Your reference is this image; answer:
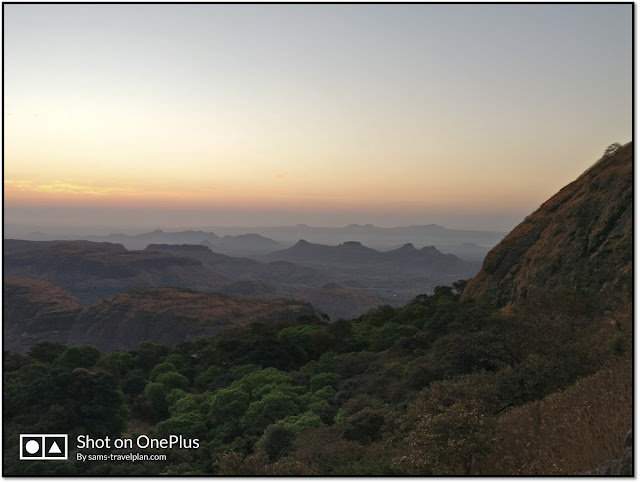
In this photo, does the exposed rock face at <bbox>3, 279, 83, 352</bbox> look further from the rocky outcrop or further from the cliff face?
the rocky outcrop

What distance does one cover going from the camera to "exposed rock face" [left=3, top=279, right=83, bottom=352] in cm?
11311

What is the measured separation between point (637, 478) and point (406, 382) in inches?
526

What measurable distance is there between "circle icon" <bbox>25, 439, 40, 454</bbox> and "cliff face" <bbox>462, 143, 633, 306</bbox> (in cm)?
2261

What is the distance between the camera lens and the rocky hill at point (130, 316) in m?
95.8

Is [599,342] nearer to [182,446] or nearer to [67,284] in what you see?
[182,446]

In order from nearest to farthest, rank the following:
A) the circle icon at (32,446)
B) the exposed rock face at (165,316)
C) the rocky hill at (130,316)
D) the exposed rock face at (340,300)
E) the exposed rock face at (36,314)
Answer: the circle icon at (32,446), the exposed rock face at (165,316), the rocky hill at (130,316), the exposed rock face at (36,314), the exposed rock face at (340,300)

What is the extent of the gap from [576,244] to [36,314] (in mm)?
129121

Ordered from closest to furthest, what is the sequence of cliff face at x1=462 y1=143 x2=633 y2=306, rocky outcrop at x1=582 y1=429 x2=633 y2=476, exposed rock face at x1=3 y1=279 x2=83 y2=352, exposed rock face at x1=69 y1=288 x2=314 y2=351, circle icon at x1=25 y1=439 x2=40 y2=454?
rocky outcrop at x1=582 y1=429 x2=633 y2=476 < circle icon at x1=25 y1=439 x2=40 y2=454 < cliff face at x1=462 y1=143 x2=633 y2=306 < exposed rock face at x1=69 y1=288 x2=314 y2=351 < exposed rock face at x1=3 y1=279 x2=83 y2=352

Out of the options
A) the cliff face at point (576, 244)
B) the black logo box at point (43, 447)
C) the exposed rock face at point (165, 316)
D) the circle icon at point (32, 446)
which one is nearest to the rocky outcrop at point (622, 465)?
the black logo box at point (43, 447)

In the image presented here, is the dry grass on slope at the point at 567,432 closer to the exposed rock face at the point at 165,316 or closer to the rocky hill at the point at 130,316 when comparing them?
the exposed rock face at the point at 165,316

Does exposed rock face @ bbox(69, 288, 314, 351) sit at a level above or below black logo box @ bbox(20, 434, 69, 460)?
below

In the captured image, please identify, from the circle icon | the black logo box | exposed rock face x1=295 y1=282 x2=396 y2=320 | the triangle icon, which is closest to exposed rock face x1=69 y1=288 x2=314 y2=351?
exposed rock face x1=295 y1=282 x2=396 y2=320

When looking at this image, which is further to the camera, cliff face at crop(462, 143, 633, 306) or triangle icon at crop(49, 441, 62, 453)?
cliff face at crop(462, 143, 633, 306)

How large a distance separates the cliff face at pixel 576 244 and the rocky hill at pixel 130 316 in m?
53.4
